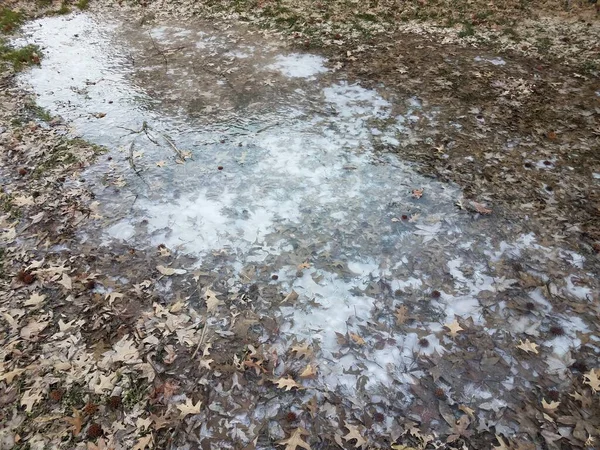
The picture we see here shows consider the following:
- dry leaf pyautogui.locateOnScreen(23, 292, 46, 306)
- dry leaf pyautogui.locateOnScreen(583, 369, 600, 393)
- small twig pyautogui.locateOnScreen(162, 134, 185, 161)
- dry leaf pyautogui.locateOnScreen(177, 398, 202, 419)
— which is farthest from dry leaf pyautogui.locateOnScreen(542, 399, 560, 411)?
small twig pyautogui.locateOnScreen(162, 134, 185, 161)

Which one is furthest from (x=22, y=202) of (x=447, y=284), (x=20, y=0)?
(x=20, y=0)

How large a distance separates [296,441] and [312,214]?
9.13ft

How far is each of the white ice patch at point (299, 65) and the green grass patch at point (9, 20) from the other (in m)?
7.59

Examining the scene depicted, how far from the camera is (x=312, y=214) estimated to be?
17.0 ft

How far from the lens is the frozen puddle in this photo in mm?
3928

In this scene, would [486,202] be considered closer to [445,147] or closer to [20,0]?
[445,147]

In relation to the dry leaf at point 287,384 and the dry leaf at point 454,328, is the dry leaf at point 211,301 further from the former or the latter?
the dry leaf at point 454,328

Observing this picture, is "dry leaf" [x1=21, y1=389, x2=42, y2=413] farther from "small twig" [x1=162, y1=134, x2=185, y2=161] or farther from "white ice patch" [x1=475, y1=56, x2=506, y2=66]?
"white ice patch" [x1=475, y1=56, x2=506, y2=66]

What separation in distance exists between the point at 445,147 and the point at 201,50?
6.22 m

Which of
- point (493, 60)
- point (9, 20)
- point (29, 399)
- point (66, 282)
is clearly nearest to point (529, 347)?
point (29, 399)

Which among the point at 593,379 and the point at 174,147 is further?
the point at 174,147

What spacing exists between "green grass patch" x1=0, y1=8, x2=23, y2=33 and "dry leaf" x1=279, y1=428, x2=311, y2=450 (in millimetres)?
12428

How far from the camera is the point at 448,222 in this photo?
16.3 ft

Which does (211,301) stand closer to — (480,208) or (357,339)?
(357,339)
